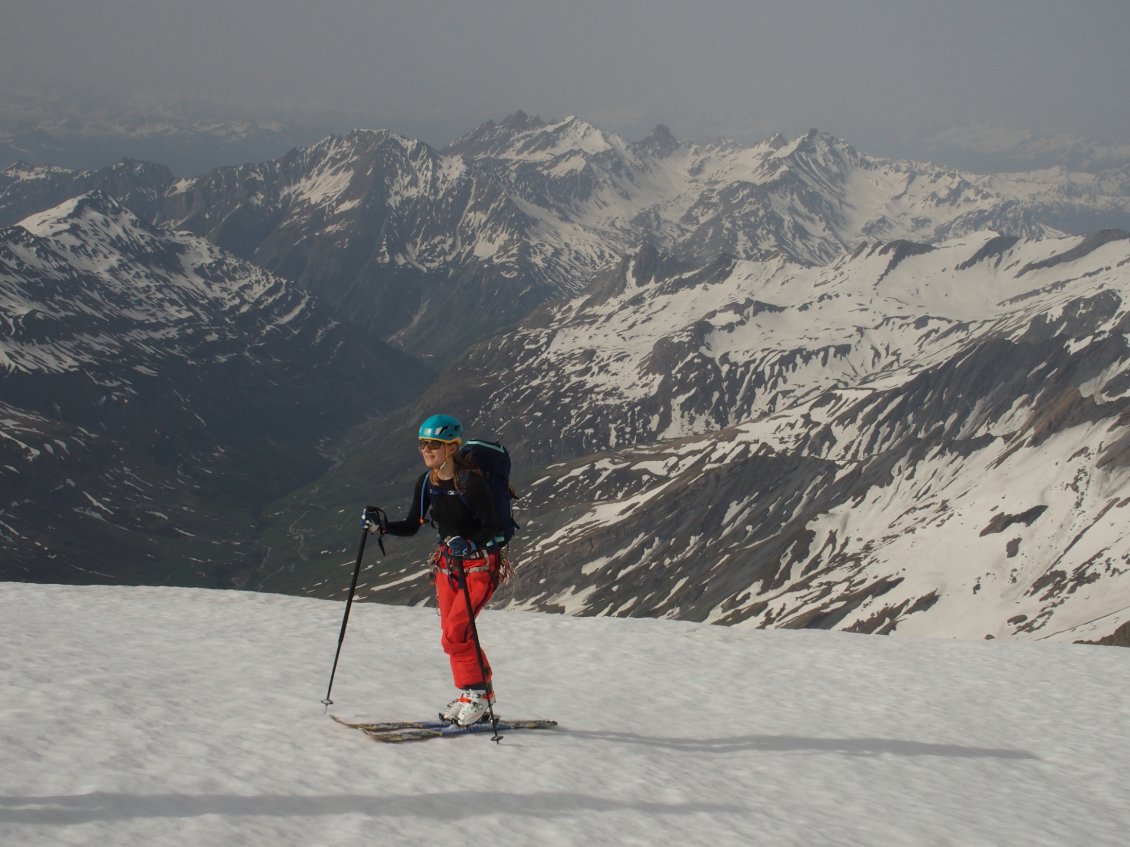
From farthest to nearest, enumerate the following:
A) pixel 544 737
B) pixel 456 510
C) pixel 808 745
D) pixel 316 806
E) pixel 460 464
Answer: pixel 808 745, pixel 544 737, pixel 456 510, pixel 460 464, pixel 316 806

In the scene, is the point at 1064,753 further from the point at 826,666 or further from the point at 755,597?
the point at 755,597

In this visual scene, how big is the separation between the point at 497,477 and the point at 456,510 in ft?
2.57

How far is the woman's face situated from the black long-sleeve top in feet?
0.80

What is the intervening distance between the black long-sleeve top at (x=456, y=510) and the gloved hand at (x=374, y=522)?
14cm

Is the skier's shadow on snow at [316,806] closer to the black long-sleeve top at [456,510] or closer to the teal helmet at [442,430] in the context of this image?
the black long-sleeve top at [456,510]

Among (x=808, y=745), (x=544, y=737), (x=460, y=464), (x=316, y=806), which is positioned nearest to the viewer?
(x=316, y=806)

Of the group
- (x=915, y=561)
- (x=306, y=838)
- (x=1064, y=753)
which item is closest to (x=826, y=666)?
(x=1064, y=753)

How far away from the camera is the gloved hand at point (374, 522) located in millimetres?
13500

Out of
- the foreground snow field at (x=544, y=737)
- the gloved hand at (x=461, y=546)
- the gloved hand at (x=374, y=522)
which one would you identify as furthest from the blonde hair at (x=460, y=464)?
the foreground snow field at (x=544, y=737)

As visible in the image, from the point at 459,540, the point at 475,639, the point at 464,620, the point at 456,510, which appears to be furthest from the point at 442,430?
the point at 475,639

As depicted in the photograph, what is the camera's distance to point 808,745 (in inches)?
579

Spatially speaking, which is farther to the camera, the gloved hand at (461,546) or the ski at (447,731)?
the gloved hand at (461,546)

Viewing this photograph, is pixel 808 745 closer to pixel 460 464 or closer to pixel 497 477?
pixel 497 477

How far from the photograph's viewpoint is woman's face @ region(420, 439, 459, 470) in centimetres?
1330
